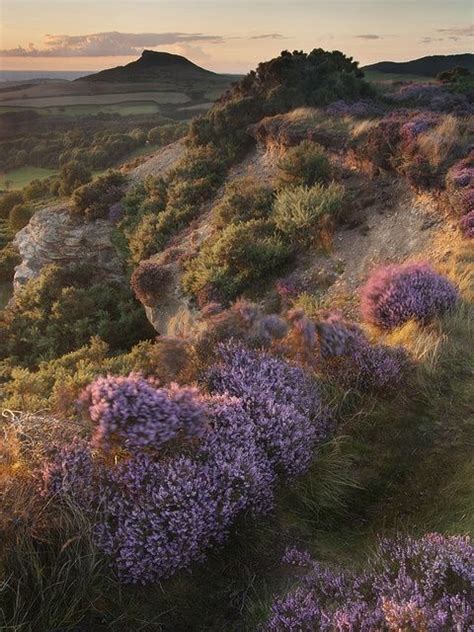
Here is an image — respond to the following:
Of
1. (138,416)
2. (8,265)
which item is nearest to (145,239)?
(8,265)

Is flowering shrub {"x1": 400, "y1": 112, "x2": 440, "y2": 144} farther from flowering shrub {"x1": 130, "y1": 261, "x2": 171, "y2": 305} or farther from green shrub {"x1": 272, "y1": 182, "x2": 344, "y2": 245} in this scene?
flowering shrub {"x1": 130, "y1": 261, "x2": 171, "y2": 305}

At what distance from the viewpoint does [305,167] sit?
55.8 feet

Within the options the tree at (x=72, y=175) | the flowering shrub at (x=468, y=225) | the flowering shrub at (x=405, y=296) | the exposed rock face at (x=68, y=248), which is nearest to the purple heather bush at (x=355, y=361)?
the flowering shrub at (x=405, y=296)

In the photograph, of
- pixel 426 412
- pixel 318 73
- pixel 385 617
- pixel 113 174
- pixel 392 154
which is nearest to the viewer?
pixel 385 617

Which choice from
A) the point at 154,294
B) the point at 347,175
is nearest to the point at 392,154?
the point at 347,175

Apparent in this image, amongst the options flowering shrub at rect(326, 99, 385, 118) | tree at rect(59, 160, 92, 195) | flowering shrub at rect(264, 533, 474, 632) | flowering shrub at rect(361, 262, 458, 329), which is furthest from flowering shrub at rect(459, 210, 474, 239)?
tree at rect(59, 160, 92, 195)

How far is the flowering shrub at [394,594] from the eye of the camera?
3.09 metres

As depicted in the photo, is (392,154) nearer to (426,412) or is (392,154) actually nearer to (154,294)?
(154,294)

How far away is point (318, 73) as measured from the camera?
2522cm

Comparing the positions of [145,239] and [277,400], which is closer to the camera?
[277,400]

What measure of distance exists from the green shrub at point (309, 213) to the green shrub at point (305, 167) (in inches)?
48.2

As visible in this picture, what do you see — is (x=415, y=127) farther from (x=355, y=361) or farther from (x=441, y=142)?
(x=355, y=361)

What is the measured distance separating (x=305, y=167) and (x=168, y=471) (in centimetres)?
1426

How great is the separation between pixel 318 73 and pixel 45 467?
2500 cm
